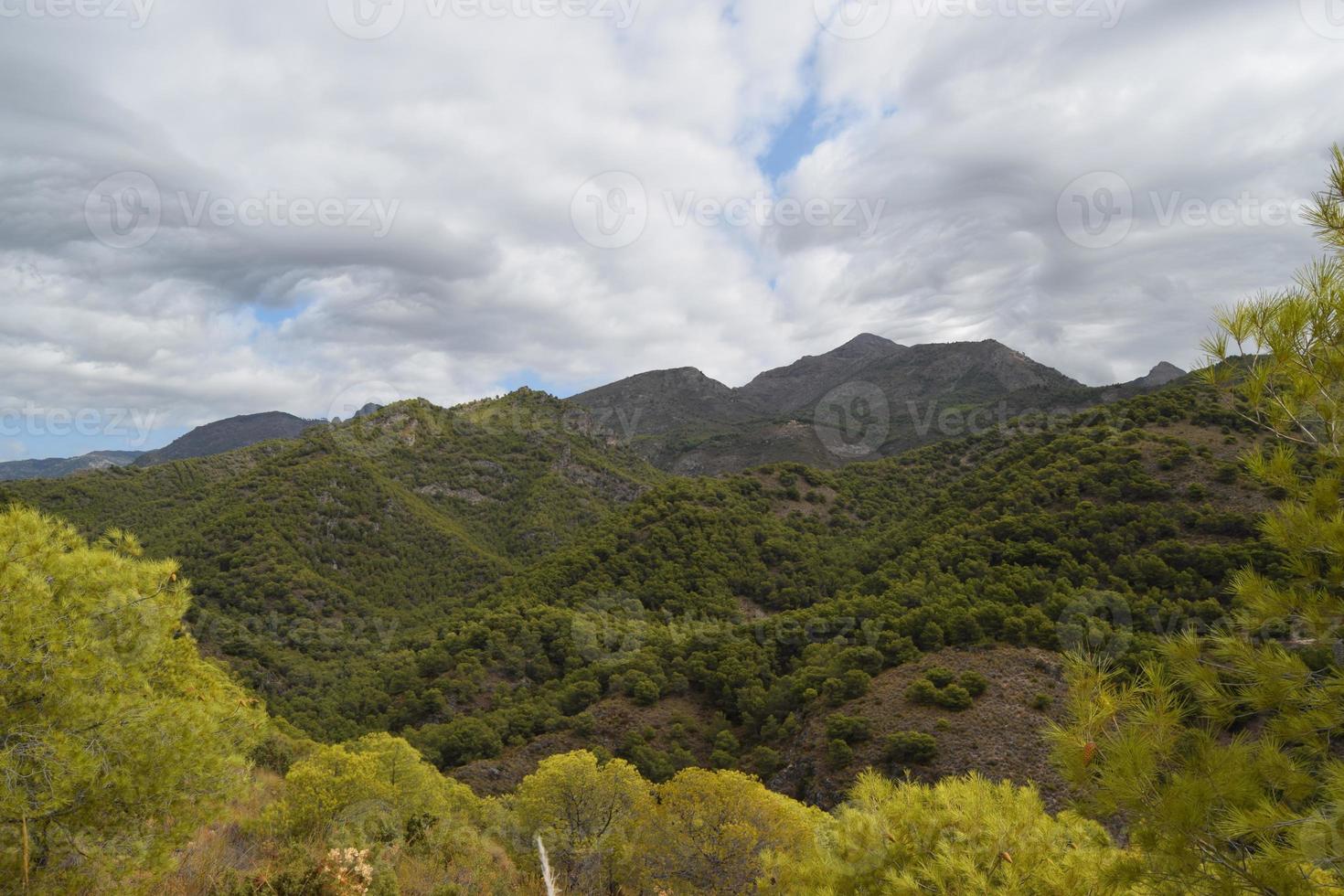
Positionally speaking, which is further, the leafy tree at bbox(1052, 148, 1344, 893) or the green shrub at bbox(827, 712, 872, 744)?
the green shrub at bbox(827, 712, 872, 744)

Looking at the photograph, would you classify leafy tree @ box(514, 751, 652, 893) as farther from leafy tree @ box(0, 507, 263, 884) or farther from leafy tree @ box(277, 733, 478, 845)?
leafy tree @ box(0, 507, 263, 884)

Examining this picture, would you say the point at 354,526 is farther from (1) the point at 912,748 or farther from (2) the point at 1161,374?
(2) the point at 1161,374

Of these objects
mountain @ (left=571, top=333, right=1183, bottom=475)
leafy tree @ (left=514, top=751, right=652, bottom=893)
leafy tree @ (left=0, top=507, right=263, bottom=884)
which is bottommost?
leafy tree @ (left=514, top=751, right=652, bottom=893)

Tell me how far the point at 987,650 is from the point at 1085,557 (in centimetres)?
1080

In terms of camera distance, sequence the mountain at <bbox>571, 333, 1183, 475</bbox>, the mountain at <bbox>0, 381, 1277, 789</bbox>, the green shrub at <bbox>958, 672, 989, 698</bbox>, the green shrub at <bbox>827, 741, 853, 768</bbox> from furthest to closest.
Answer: the mountain at <bbox>571, 333, 1183, 475</bbox>, the mountain at <bbox>0, 381, 1277, 789</bbox>, the green shrub at <bbox>958, 672, 989, 698</bbox>, the green shrub at <bbox>827, 741, 853, 768</bbox>

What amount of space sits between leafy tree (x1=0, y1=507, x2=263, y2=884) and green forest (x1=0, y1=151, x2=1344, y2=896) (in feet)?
0.11

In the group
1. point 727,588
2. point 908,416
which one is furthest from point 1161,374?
point 727,588

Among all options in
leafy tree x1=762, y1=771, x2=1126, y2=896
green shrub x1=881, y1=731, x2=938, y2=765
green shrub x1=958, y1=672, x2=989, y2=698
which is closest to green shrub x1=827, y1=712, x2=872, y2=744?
green shrub x1=881, y1=731, x2=938, y2=765

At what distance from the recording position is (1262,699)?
3.71m

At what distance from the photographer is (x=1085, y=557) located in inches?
1341

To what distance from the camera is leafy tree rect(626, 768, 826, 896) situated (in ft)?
52.9

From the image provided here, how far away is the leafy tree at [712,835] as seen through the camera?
52.9ft

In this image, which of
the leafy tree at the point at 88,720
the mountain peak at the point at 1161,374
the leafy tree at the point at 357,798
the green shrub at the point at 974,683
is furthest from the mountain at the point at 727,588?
the mountain peak at the point at 1161,374

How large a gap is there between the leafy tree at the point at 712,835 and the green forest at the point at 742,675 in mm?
99
